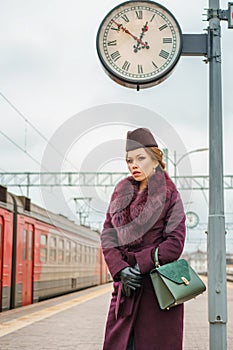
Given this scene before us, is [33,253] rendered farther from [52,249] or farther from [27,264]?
[52,249]

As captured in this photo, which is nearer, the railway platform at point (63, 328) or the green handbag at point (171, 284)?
the green handbag at point (171, 284)

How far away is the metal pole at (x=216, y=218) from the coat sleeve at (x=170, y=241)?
0.67 meters

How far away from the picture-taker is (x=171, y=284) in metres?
3.66

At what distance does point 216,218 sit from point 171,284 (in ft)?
3.30

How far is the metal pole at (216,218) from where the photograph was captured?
14.5ft

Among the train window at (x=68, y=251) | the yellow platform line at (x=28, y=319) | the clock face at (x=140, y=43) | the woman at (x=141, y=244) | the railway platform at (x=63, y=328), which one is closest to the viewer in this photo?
the woman at (x=141, y=244)

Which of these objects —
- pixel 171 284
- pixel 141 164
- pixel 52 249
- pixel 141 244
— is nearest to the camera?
pixel 171 284

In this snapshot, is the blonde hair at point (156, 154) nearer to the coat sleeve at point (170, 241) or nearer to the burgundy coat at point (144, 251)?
the burgundy coat at point (144, 251)

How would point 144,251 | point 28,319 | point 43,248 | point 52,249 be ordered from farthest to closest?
1. point 52,249
2. point 43,248
3. point 28,319
4. point 144,251

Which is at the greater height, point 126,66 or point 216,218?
point 126,66

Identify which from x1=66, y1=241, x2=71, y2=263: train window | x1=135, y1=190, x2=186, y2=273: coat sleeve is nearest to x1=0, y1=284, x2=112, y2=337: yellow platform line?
x1=66, y1=241, x2=71, y2=263: train window

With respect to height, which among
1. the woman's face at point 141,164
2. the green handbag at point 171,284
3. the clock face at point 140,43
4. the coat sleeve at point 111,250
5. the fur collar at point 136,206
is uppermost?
the clock face at point 140,43

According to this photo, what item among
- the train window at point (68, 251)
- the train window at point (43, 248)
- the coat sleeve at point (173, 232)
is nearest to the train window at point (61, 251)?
the train window at point (68, 251)

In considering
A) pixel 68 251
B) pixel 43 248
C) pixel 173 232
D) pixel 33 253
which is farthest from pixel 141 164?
pixel 68 251
